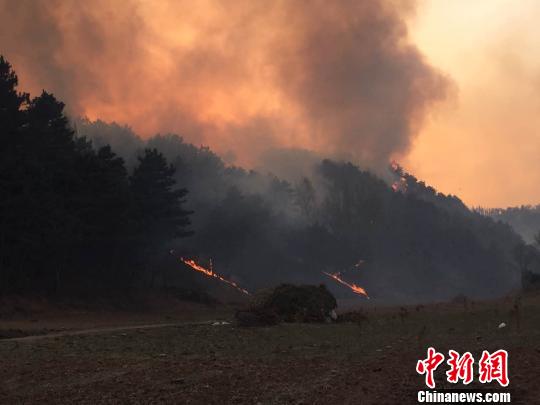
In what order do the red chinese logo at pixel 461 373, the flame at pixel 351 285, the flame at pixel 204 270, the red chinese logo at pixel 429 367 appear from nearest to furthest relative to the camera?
the red chinese logo at pixel 429 367 → the red chinese logo at pixel 461 373 → the flame at pixel 204 270 → the flame at pixel 351 285

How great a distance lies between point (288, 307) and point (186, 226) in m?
59.9

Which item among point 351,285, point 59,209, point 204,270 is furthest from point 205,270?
point 351,285

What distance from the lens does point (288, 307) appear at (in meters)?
30.1

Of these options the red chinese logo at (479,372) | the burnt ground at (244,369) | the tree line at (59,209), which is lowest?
the burnt ground at (244,369)

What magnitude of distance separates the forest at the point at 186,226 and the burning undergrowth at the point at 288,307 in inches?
869

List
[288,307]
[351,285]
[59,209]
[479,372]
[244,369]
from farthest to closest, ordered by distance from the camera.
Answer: [351,285], [59,209], [288,307], [244,369], [479,372]

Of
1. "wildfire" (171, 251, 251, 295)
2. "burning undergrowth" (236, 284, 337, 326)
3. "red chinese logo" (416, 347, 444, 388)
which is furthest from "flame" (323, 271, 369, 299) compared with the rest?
"red chinese logo" (416, 347, 444, 388)

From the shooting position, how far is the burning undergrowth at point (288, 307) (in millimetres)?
27309

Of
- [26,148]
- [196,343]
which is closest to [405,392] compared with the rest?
[196,343]

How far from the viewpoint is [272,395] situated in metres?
9.89

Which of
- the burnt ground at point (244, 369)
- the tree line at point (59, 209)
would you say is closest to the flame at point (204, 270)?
the tree line at point (59, 209)

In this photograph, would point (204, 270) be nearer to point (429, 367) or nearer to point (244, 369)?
point (244, 369)

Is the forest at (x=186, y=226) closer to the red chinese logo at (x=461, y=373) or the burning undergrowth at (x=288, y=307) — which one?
the burning undergrowth at (x=288, y=307)

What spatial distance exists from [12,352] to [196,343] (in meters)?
6.41
